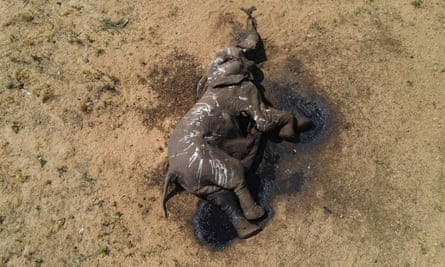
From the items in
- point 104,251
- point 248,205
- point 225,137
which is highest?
point 225,137

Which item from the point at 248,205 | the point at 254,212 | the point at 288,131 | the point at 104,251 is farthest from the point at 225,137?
the point at 104,251

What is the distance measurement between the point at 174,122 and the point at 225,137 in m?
1.19

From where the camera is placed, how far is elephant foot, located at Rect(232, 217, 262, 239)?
6059mm

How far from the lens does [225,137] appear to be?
21.2ft

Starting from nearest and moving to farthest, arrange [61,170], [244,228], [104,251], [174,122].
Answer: [244,228], [104,251], [61,170], [174,122]

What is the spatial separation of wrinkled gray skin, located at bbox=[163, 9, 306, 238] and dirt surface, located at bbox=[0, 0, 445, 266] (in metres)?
0.48

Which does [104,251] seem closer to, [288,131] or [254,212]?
[254,212]

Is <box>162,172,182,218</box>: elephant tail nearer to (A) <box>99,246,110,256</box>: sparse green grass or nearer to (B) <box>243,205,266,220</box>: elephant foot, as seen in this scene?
(A) <box>99,246,110,256</box>: sparse green grass

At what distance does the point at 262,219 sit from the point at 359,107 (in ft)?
8.58

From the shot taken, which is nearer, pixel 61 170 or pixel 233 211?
pixel 233 211

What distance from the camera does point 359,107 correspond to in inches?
271

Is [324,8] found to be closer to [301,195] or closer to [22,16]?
[301,195]

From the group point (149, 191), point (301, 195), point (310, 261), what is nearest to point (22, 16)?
point (149, 191)

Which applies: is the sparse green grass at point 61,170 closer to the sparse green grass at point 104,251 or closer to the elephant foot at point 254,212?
the sparse green grass at point 104,251
